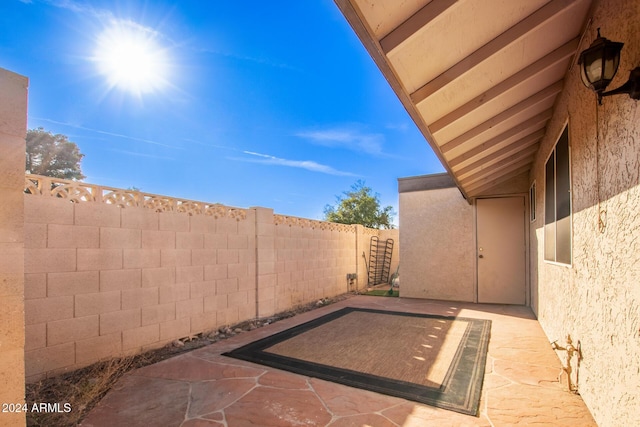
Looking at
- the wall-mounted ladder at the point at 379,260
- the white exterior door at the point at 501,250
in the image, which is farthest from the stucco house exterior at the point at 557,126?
the wall-mounted ladder at the point at 379,260

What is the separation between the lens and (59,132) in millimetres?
13773

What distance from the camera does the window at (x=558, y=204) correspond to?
10.7 ft

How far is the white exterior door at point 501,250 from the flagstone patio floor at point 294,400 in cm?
360

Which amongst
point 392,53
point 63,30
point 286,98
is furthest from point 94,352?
point 286,98

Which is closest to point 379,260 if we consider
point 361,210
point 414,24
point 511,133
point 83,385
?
point 361,210

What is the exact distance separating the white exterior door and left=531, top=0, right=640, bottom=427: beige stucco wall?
448cm

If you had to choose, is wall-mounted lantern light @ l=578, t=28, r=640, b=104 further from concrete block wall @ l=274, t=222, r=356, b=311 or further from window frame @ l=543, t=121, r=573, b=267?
concrete block wall @ l=274, t=222, r=356, b=311

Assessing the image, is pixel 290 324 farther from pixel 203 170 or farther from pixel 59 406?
pixel 203 170

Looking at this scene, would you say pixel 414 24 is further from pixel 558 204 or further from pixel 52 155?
pixel 52 155

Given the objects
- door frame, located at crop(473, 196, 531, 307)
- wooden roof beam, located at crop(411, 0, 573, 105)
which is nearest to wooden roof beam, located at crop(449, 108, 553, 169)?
wooden roof beam, located at crop(411, 0, 573, 105)

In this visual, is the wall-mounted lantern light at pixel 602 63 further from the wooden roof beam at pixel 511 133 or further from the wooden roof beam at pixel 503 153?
the wooden roof beam at pixel 503 153

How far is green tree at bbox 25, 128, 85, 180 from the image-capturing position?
12.7 metres

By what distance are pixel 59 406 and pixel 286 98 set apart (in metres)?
10.8

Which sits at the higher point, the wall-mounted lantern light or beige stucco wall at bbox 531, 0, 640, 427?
the wall-mounted lantern light
